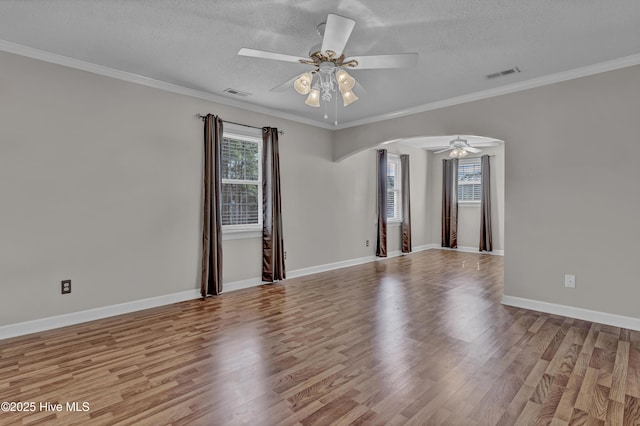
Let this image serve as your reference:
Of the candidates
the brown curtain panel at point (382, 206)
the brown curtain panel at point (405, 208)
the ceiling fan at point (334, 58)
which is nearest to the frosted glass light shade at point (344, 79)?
the ceiling fan at point (334, 58)

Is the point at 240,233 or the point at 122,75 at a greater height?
the point at 122,75

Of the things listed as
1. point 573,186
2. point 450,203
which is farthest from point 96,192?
point 450,203

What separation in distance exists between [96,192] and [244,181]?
1923 millimetres

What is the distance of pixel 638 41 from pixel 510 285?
8.92ft

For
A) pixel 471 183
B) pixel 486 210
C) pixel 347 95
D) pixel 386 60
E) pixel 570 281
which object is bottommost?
pixel 570 281

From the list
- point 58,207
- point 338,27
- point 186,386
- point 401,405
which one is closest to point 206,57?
point 338,27

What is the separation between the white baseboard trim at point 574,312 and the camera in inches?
129

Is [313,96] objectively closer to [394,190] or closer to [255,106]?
[255,106]

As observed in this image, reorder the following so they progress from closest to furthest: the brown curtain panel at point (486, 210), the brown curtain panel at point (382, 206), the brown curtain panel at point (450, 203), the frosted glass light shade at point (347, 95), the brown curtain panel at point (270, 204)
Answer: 1. the frosted glass light shade at point (347, 95)
2. the brown curtain panel at point (270, 204)
3. the brown curtain panel at point (382, 206)
4. the brown curtain panel at point (486, 210)
5. the brown curtain panel at point (450, 203)

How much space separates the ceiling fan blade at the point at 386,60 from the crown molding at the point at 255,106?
2.21 metres

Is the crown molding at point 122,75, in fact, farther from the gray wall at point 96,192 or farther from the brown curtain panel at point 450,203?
the brown curtain panel at point 450,203

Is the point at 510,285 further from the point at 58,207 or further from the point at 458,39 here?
the point at 58,207

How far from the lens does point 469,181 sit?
8.51 m

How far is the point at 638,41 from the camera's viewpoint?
9.57 feet
